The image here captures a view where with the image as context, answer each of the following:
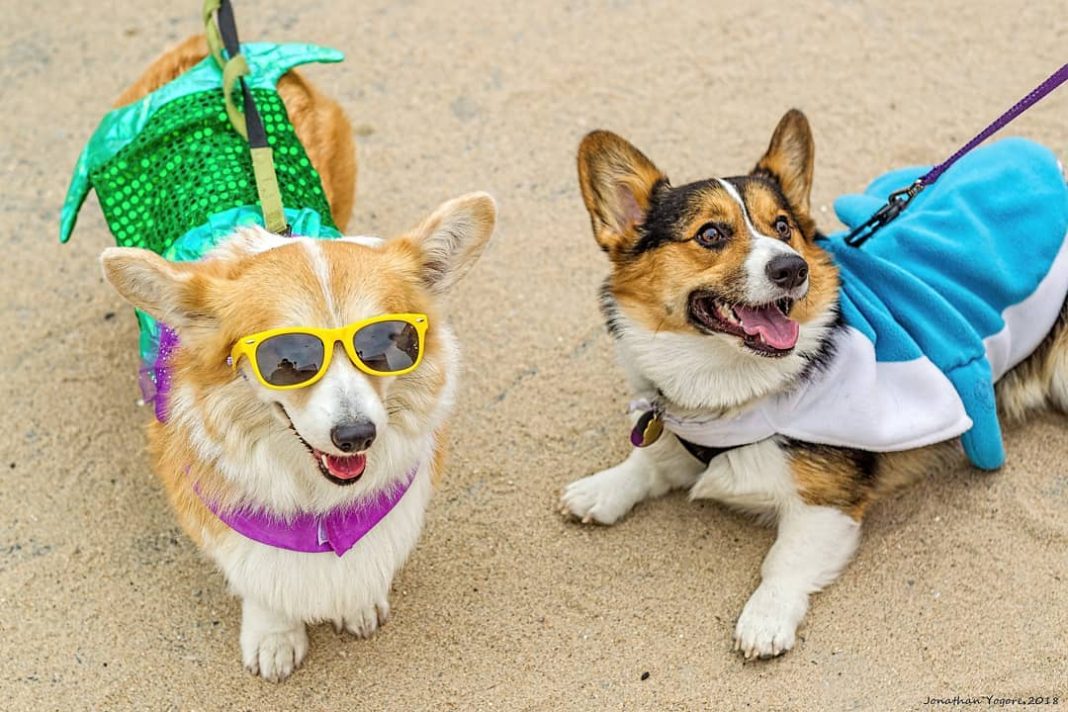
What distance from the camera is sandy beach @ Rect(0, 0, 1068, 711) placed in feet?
9.39

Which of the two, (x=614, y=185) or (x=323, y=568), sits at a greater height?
(x=614, y=185)

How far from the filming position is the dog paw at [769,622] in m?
2.86

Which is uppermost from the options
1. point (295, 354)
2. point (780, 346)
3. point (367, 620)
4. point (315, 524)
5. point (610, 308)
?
point (295, 354)

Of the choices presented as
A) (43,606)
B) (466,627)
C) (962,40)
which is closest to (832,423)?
(466,627)

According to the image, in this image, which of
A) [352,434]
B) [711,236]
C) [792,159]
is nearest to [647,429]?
[711,236]

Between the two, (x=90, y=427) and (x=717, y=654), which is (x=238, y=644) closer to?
(x=90, y=427)

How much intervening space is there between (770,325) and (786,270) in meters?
0.20

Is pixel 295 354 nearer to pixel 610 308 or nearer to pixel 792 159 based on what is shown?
pixel 610 308

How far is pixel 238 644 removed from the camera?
2934 millimetres

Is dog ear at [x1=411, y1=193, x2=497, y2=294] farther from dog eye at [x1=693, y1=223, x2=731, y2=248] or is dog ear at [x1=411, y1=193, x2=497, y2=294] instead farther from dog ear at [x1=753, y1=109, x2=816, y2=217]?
dog ear at [x1=753, y1=109, x2=816, y2=217]

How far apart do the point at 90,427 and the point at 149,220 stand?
811 millimetres

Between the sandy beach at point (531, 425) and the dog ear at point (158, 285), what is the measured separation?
42.4 inches

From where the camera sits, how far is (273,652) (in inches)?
111

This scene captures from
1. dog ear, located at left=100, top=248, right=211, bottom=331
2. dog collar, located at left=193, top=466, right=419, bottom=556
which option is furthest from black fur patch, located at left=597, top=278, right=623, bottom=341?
dog ear, located at left=100, top=248, right=211, bottom=331
